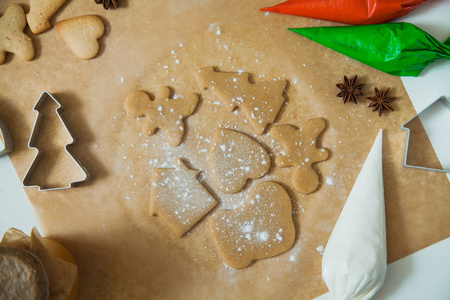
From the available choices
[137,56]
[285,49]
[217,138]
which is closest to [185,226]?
[217,138]

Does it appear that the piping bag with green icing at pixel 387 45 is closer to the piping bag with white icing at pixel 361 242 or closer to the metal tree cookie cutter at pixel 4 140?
the piping bag with white icing at pixel 361 242

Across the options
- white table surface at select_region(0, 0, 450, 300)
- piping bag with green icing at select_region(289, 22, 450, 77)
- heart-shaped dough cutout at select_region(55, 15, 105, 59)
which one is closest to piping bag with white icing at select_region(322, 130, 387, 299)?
white table surface at select_region(0, 0, 450, 300)

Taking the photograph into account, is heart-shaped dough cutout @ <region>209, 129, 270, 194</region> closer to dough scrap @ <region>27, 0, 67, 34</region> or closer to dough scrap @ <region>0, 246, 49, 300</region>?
dough scrap @ <region>0, 246, 49, 300</region>

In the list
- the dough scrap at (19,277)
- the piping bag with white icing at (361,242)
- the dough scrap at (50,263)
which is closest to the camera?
the dough scrap at (19,277)

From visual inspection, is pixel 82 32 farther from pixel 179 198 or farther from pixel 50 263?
pixel 50 263

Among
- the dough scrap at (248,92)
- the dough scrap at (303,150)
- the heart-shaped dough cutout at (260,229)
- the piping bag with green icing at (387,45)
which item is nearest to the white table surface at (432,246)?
the piping bag with green icing at (387,45)
